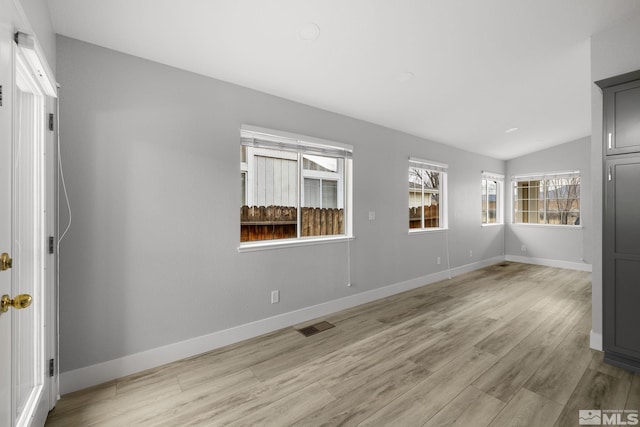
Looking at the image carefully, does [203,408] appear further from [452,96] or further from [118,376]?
[452,96]

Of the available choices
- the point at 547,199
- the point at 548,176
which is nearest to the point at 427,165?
the point at 548,176

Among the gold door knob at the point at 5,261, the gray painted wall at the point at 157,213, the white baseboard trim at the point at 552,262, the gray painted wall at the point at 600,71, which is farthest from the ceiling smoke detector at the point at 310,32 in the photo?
the white baseboard trim at the point at 552,262

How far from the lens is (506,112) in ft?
13.5

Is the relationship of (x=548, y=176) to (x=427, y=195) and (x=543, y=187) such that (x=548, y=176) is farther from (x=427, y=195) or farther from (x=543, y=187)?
(x=427, y=195)

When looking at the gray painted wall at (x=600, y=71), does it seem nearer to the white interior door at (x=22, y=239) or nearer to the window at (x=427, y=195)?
the window at (x=427, y=195)

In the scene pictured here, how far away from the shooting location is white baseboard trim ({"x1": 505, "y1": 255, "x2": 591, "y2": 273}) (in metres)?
5.80

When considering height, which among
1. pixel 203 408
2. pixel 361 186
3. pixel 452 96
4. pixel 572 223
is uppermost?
pixel 452 96

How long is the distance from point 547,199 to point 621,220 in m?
5.04

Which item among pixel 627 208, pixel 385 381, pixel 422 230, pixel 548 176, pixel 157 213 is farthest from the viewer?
pixel 548 176

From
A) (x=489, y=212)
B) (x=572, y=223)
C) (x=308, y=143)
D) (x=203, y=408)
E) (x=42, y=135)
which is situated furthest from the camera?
(x=489, y=212)

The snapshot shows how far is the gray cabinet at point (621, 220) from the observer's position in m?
2.18

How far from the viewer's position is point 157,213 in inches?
91.8

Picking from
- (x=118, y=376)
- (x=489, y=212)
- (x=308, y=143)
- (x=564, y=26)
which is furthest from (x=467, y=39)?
(x=489, y=212)

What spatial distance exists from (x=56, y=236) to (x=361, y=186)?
3068mm
